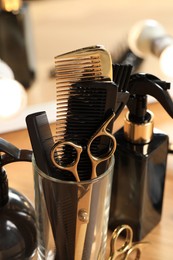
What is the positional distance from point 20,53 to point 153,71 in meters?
0.29

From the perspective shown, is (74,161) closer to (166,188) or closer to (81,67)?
(81,67)

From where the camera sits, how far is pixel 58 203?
392 mm

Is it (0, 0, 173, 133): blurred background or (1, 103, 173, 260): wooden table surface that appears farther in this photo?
(0, 0, 173, 133): blurred background

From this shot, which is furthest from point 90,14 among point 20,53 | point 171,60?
point 171,60

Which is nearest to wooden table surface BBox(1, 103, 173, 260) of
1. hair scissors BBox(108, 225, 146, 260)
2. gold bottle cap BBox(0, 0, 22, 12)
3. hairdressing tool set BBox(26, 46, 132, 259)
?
hair scissors BBox(108, 225, 146, 260)

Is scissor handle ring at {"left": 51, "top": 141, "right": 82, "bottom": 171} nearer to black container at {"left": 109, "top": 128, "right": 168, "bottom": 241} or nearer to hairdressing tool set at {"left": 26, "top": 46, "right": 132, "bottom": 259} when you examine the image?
hairdressing tool set at {"left": 26, "top": 46, "right": 132, "bottom": 259}

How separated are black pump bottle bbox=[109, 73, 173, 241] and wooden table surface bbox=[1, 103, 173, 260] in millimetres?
15

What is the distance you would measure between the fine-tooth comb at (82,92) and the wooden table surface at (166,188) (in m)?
0.14

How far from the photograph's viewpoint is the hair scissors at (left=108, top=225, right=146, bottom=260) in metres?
0.46

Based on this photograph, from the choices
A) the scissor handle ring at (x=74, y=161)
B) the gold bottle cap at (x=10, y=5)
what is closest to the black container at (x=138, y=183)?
the scissor handle ring at (x=74, y=161)

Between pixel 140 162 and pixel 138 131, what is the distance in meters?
0.03

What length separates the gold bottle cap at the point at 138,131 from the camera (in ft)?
1.47

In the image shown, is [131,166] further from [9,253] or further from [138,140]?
Result: [9,253]

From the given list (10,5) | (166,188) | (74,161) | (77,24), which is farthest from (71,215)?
(77,24)
